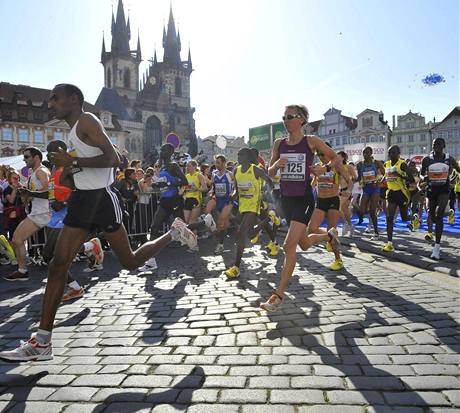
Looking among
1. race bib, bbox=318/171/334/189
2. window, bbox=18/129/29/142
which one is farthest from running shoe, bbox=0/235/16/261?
window, bbox=18/129/29/142

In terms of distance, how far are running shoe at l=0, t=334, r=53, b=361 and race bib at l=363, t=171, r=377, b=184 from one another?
8.39 m

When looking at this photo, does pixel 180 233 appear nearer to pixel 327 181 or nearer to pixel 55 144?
pixel 55 144

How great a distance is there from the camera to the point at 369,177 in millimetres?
9922

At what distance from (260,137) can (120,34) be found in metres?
66.5

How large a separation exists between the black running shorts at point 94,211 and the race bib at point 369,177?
7.63 m

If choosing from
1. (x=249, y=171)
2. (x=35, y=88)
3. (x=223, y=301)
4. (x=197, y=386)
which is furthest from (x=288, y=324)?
(x=35, y=88)

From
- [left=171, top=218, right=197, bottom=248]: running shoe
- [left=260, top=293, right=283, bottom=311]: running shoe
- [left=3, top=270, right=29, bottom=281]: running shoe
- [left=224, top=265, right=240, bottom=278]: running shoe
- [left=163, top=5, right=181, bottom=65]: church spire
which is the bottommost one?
[left=3, top=270, right=29, bottom=281]: running shoe

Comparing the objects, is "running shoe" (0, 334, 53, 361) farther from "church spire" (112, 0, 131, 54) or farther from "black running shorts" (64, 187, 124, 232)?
"church spire" (112, 0, 131, 54)

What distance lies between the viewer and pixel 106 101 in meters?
82.9

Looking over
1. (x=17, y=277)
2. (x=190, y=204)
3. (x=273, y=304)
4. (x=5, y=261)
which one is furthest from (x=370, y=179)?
(x=5, y=261)

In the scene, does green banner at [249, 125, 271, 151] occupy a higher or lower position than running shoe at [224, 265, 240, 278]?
higher

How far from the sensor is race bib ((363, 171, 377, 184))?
9.85 m

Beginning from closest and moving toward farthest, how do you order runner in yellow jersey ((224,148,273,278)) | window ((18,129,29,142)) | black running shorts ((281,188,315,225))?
black running shorts ((281,188,315,225)), runner in yellow jersey ((224,148,273,278)), window ((18,129,29,142))

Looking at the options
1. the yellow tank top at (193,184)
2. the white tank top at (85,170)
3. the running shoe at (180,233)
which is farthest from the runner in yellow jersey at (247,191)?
the white tank top at (85,170)
